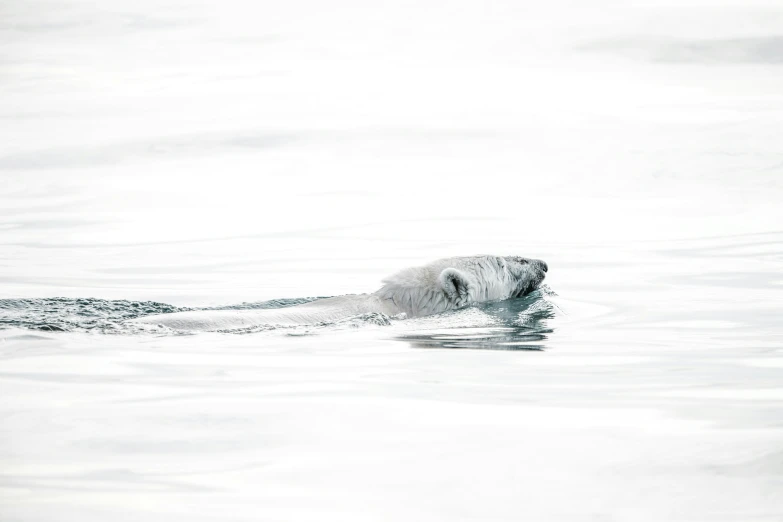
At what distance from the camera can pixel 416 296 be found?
11.7 m

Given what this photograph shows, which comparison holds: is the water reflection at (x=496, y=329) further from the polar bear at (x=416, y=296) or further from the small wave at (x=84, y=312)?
the small wave at (x=84, y=312)

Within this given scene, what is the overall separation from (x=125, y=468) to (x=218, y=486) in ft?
1.88

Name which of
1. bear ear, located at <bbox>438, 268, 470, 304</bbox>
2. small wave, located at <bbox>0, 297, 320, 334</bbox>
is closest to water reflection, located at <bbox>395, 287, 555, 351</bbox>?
bear ear, located at <bbox>438, 268, 470, 304</bbox>

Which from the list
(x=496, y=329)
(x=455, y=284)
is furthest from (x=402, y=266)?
(x=496, y=329)

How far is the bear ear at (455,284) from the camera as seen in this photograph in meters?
11.7

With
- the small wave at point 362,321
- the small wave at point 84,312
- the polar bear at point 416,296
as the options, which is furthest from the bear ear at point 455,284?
the small wave at point 84,312

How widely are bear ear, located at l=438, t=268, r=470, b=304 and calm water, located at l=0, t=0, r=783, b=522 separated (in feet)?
0.92

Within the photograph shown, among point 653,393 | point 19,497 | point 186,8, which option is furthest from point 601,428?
point 186,8

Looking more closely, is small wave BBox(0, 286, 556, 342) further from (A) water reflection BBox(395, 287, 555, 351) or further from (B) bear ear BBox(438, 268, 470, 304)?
(B) bear ear BBox(438, 268, 470, 304)

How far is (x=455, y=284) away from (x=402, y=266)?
3.45 meters

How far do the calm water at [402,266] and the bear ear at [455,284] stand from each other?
0.92 ft

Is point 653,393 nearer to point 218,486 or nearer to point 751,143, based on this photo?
point 218,486

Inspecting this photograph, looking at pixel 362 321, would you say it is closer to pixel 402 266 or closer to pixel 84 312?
pixel 84 312

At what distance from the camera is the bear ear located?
38.4ft
